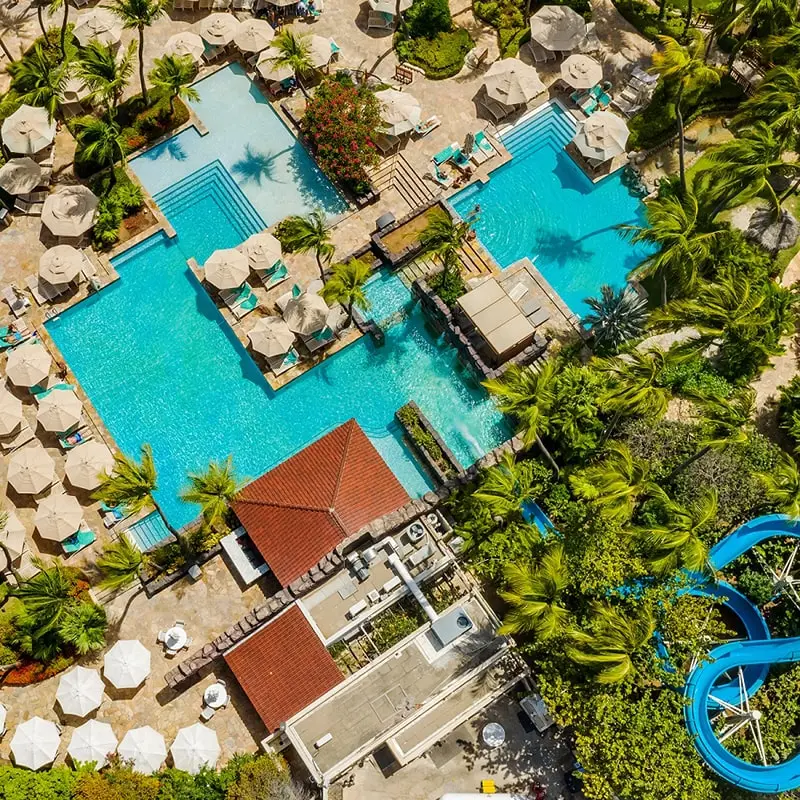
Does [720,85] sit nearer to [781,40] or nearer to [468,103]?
[781,40]

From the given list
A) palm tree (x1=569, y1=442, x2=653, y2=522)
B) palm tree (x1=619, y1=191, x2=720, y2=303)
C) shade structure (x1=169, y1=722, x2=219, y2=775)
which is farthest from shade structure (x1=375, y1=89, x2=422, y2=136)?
shade structure (x1=169, y1=722, x2=219, y2=775)

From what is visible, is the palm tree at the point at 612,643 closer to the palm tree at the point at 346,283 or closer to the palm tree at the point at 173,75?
the palm tree at the point at 346,283

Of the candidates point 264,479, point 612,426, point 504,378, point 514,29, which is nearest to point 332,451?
point 264,479

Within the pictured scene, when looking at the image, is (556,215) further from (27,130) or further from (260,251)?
(27,130)

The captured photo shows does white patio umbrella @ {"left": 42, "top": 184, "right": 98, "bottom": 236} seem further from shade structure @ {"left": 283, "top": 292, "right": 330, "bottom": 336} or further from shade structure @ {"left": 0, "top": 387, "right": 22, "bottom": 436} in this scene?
shade structure @ {"left": 283, "top": 292, "right": 330, "bottom": 336}

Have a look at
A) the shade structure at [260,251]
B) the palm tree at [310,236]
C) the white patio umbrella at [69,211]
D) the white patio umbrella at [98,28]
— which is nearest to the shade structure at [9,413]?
the white patio umbrella at [69,211]

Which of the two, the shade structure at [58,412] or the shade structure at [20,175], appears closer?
the shade structure at [58,412]

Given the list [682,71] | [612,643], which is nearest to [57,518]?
[612,643]
